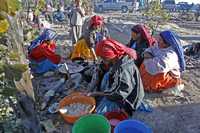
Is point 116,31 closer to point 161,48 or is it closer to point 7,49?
point 161,48

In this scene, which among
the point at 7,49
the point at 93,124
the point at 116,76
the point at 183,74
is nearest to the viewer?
the point at 7,49

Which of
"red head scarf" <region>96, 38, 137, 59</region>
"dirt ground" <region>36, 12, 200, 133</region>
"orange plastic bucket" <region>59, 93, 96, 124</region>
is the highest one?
"red head scarf" <region>96, 38, 137, 59</region>

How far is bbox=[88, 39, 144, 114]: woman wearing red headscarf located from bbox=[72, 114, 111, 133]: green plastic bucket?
2.61 ft

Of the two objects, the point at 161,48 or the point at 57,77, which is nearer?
the point at 161,48

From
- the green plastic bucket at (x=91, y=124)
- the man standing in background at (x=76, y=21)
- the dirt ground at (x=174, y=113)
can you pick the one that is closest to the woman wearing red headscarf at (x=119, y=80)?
the dirt ground at (x=174, y=113)

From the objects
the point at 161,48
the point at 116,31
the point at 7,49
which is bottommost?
the point at 116,31

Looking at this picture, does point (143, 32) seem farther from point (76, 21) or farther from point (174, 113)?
point (76, 21)

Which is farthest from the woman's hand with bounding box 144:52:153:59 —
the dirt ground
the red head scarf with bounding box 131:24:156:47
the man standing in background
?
the man standing in background

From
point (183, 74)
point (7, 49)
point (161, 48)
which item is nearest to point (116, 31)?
point (183, 74)

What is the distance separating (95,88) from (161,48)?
1543mm

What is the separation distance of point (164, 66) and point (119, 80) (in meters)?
1.42

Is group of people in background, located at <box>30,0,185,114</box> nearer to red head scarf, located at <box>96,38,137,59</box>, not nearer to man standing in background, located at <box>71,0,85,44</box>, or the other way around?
red head scarf, located at <box>96,38,137,59</box>

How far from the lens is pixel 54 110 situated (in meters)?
5.79

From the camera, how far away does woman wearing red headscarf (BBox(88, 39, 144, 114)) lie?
17.3 ft
